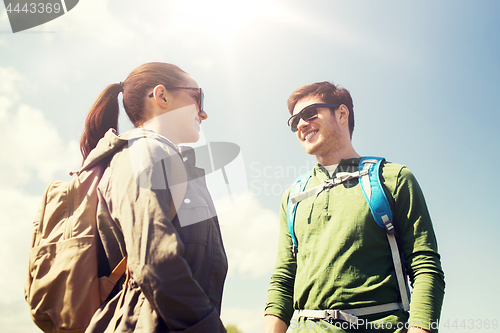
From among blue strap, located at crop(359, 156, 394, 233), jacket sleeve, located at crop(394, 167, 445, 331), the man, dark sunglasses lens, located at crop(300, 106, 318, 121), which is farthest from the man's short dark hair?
jacket sleeve, located at crop(394, 167, 445, 331)

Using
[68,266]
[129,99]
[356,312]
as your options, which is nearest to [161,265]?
[68,266]

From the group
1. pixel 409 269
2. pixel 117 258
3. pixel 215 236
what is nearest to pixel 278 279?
pixel 409 269

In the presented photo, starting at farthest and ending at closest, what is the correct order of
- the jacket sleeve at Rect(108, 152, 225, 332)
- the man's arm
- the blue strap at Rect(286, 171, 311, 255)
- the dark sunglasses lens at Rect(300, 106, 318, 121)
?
the dark sunglasses lens at Rect(300, 106, 318, 121) → the blue strap at Rect(286, 171, 311, 255) → the man's arm → the jacket sleeve at Rect(108, 152, 225, 332)

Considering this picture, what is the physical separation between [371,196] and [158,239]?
2.05 metres

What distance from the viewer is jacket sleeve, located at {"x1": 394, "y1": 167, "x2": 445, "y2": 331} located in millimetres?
2477

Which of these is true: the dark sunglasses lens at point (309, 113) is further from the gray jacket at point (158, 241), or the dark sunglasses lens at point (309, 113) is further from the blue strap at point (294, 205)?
the gray jacket at point (158, 241)

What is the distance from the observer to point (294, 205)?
11.6 feet

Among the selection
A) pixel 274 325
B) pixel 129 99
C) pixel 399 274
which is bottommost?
pixel 274 325

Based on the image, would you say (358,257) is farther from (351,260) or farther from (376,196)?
(376,196)

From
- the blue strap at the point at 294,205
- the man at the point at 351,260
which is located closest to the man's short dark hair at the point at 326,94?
the man at the point at 351,260

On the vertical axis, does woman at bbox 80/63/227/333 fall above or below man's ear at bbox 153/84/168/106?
below

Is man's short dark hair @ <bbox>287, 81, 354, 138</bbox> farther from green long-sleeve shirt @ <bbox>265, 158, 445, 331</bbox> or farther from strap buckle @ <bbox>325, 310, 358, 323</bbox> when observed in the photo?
strap buckle @ <bbox>325, 310, 358, 323</bbox>

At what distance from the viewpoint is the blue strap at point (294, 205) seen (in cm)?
343

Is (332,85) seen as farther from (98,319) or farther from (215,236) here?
(98,319)
